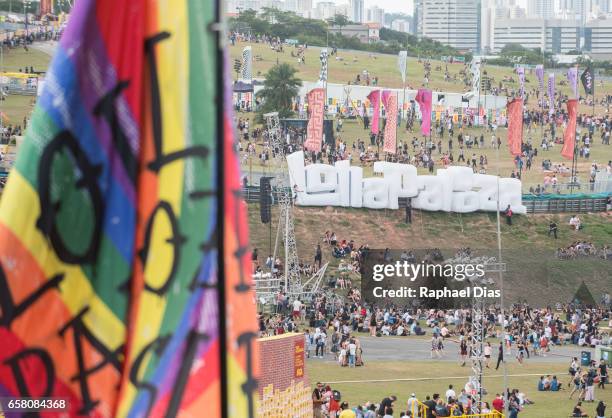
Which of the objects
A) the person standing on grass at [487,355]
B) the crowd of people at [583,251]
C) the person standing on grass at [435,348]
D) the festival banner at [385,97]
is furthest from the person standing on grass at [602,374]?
the festival banner at [385,97]

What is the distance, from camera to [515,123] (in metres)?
49.9

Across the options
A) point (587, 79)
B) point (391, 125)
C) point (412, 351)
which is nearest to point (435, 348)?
point (412, 351)

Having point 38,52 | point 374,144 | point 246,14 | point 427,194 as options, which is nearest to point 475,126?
point 374,144

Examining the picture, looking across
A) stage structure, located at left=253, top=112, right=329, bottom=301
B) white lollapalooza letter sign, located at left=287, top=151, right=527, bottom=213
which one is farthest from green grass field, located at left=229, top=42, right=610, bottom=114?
stage structure, located at left=253, top=112, right=329, bottom=301

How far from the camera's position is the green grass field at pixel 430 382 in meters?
26.4

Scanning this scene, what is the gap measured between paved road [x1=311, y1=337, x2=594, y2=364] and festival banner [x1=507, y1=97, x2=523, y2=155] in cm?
1406

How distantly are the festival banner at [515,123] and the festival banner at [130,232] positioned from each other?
145 ft

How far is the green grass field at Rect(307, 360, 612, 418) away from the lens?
26.4 metres

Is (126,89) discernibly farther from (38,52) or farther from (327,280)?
(38,52)

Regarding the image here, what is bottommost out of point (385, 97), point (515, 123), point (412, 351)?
point (412, 351)

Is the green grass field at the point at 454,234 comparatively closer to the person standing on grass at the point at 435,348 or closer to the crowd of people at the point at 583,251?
the crowd of people at the point at 583,251

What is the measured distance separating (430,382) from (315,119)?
75.4 feet

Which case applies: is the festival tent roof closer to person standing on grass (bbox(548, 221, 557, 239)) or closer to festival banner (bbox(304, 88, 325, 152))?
festival banner (bbox(304, 88, 325, 152))

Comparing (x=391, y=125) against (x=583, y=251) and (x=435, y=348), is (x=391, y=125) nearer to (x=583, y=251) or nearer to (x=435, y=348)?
(x=583, y=251)
